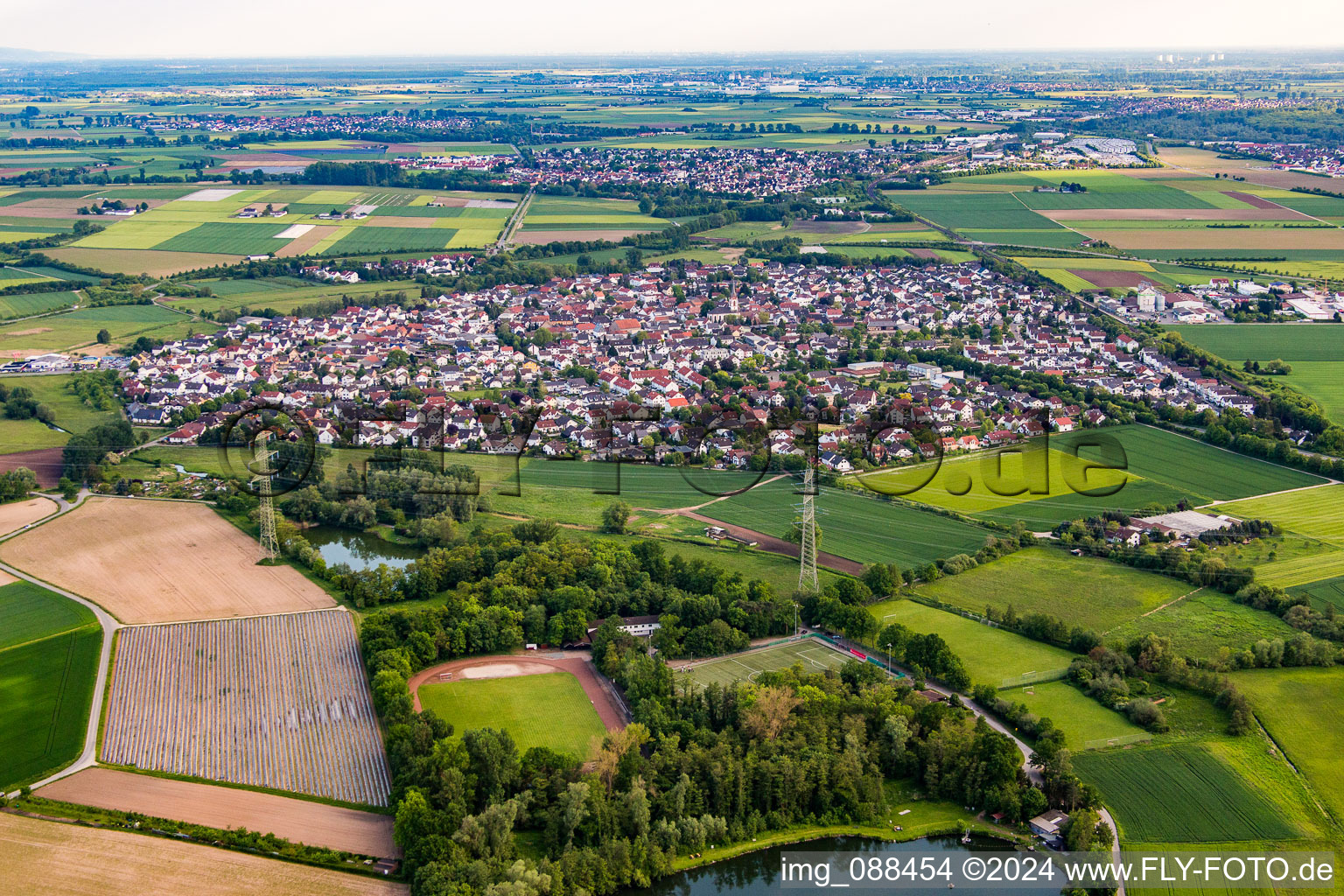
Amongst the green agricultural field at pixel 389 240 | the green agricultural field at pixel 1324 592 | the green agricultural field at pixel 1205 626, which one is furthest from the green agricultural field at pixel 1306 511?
the green agricultural field at pixel 389 240

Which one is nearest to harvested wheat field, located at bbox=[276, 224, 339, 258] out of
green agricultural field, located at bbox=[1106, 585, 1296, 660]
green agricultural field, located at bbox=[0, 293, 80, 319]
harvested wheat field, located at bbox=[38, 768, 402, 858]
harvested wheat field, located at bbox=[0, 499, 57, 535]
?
green agricultural field, located at bbox=[0, 293, 80, 319]

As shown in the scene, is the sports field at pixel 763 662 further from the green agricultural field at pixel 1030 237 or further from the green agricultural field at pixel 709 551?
the green agricultural field at pixel 1030 237

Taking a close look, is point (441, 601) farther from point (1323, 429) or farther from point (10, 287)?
point (10, 287)

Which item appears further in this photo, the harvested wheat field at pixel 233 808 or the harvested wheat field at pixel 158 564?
the harvested wheat field at pixel 158 564

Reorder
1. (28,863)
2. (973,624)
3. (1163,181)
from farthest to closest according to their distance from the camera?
1. (1163,181)
2. (973,624)
3. (28,863)

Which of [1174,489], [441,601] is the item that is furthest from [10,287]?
[1174,489]

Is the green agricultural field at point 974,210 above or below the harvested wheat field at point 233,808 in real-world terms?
above

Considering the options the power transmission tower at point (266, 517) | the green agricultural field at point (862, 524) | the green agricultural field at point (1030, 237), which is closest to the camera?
the green agricultural field at point (862, 524)

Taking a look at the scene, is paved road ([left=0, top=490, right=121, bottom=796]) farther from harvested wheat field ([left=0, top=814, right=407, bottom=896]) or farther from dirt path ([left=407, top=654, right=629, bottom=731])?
dirt path ([left=407, top=654, right=629, bottom=731])
